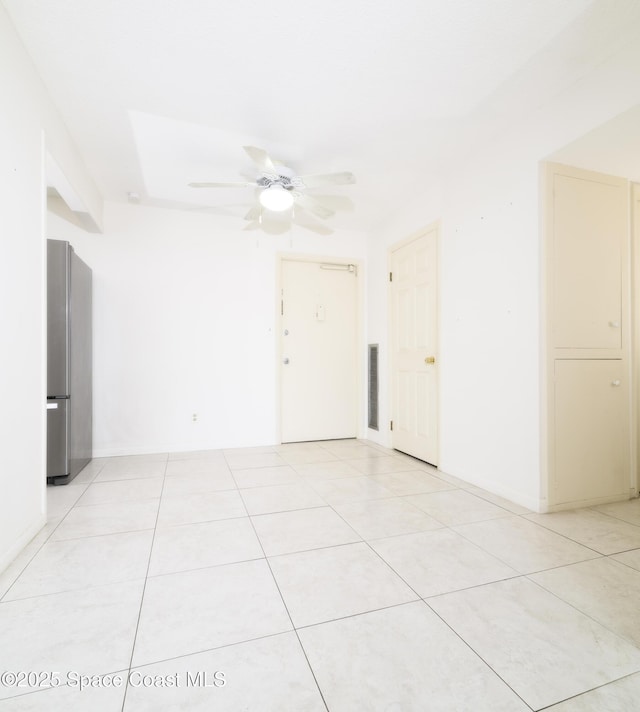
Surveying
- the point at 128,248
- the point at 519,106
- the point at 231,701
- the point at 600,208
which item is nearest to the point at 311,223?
the point at 128,248

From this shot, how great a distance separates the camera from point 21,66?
1.86 metres

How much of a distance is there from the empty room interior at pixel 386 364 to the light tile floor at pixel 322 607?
0.04 ft

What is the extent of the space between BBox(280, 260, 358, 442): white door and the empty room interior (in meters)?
0.43

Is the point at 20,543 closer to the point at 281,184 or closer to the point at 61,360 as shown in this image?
the point at 61,360

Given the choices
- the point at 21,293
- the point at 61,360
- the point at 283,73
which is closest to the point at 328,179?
the point at 283,73

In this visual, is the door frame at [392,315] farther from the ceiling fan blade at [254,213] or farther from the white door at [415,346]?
the ceiling fan blade at [254,213]

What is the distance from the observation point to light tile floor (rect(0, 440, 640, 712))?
3.43 feet

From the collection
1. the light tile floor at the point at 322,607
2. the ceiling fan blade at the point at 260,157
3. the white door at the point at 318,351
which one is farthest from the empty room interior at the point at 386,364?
the white door at the point at 318,351

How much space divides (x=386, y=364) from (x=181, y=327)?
2279mm

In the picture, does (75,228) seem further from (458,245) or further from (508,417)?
(508,417)

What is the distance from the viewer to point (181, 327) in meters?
3.92

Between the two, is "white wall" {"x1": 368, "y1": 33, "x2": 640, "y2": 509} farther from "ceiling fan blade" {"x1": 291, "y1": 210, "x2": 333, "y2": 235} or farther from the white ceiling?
"ceiling fan blade" {"x1": 291, "y1": 210, "x2": 333, "y2": 235}

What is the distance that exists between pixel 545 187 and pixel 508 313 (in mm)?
805

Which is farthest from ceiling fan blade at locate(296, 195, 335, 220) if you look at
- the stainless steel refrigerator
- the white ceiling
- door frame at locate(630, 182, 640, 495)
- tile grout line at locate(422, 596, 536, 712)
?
tile grout line at locate(422, 596, 536, 712)
